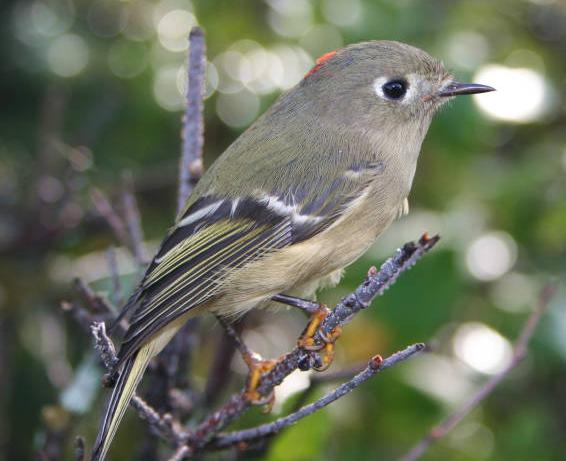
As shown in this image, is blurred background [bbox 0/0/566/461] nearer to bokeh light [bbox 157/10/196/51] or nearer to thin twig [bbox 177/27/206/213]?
bokeh light [bbox 157/10/196/51]

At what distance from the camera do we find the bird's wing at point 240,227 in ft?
5.80

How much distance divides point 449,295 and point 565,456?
45 centimetres

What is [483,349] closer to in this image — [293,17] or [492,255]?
[492,255]

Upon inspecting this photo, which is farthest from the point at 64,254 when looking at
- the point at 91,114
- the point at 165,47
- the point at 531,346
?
the point at 531,346

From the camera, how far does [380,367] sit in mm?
1225

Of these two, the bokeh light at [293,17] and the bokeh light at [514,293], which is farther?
the bokeh light at [293,17]

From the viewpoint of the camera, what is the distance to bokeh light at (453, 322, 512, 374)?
1981 mm

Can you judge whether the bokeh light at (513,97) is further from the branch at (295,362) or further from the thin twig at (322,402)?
the thin twig at (322,402)

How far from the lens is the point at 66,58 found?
7.98ft

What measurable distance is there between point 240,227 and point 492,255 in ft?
2.08

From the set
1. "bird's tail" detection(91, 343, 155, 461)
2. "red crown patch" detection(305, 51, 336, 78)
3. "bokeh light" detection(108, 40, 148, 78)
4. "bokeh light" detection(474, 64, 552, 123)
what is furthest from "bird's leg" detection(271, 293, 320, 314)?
"bokeh light" detection(108, 40, 148, 78)

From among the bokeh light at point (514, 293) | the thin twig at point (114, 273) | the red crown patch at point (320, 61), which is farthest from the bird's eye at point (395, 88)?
the thin twig at point (114, 273)

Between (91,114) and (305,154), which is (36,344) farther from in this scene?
(305,154)

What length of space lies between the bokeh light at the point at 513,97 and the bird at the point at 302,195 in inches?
5.8
